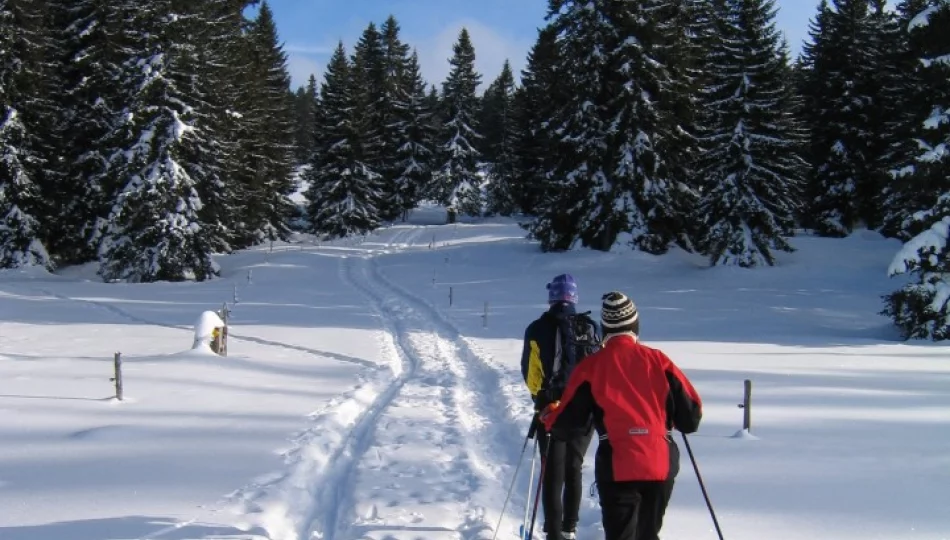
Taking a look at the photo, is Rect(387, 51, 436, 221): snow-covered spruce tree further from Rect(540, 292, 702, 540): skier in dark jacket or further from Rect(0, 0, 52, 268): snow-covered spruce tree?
Rect(540, 292, 702, 540): skier in dark jacket

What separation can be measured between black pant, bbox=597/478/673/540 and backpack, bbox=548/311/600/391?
1.37m

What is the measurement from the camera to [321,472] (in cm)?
698

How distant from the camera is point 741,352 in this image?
14789 millimetres

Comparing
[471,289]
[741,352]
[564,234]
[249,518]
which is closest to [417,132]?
[564,234]

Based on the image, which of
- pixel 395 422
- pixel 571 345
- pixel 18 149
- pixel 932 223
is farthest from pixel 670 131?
pixel 18 149

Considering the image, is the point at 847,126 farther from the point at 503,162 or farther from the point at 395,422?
the point at 395,422

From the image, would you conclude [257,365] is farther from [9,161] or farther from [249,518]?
[9,161]

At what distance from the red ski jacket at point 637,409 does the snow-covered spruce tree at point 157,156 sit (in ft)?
87.0

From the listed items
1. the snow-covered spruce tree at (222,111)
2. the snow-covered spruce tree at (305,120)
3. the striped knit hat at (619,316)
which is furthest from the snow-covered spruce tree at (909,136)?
the snow-covered spruce tree at (305,120)

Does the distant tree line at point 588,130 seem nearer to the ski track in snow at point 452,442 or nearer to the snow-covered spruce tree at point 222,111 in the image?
the snow-covered spruce tree at point 222,111

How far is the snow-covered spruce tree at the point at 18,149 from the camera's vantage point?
28.7 meters

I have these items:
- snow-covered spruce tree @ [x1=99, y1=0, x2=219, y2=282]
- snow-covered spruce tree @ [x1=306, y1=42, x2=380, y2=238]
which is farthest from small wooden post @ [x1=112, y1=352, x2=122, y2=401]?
snow-covered spruce tree @ [x1=306, y1=42, x2=380, y2=238]

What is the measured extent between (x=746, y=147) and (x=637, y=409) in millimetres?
25097

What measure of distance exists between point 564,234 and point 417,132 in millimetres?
28231
